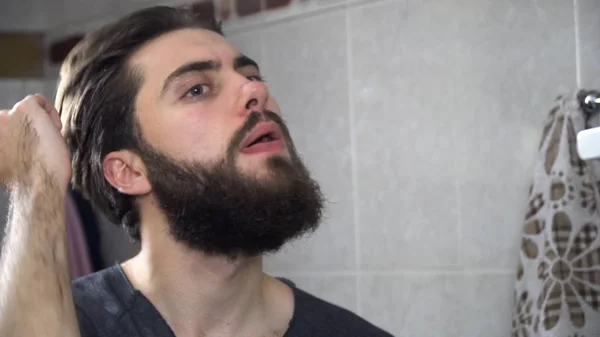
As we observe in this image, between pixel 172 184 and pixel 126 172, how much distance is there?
0.11 meters

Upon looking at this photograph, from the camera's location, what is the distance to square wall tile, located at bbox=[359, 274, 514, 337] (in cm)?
156

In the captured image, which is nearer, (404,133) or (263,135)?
(263,135)

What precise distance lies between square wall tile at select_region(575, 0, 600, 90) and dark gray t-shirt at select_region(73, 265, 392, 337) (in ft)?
1.76

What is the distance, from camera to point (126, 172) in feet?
4.68

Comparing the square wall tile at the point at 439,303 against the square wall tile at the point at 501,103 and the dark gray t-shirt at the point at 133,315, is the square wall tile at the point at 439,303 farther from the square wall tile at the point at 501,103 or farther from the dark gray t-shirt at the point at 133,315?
the dark gray t-shirt at the point at 133,315

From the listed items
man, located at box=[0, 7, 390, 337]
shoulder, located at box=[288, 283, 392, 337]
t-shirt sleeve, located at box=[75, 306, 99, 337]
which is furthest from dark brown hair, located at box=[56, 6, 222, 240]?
shoulder, located at box=[288, 283, 392, 337]

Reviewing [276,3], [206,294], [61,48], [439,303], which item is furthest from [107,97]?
[61,48]

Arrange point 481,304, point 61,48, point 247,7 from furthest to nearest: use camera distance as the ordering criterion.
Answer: point 61,48, point 247,7, point 481,304

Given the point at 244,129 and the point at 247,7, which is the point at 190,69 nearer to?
the point at 244,129

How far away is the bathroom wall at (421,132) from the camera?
1530mm

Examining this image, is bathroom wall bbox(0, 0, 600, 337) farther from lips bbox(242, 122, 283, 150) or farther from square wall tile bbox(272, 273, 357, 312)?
lips bbox(242, 122, 283, 150)

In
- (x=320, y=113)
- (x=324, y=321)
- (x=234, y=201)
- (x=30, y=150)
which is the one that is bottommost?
(x=324, y=321)

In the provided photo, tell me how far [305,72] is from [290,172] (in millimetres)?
571

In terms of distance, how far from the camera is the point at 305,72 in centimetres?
186
